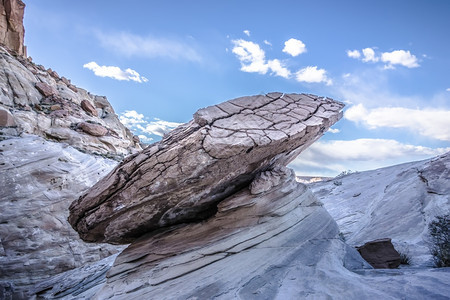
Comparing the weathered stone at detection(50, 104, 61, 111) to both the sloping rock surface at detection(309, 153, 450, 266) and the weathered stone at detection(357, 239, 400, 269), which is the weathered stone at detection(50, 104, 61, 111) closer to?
the sloping rock surface at detection(309, 153, 450, 266)

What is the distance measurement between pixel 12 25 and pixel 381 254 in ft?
147

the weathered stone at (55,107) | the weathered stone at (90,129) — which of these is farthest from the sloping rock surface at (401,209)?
the weathered stone at (55,107)

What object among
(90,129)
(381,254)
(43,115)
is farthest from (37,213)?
(381,254)

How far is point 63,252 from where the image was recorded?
9.31 meters

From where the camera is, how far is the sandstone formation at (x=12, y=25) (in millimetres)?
29797

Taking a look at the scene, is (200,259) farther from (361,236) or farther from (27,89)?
(27,89)

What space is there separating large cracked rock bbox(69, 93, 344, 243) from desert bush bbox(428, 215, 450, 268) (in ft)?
10.3

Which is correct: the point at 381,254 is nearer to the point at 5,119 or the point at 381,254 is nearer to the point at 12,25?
the point at 5,119

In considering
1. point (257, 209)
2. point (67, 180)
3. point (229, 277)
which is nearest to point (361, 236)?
point (257, 209)

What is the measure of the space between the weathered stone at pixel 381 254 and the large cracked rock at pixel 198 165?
9.06ft

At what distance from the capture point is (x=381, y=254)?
484cm

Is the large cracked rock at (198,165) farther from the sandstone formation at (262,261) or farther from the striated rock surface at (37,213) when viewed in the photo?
the striated rock surface at (37,213)

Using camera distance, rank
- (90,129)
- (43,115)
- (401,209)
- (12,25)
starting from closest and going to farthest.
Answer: (401,209) → (43,115) → (90,129) → (12,25)

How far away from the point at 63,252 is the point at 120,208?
7697mm
